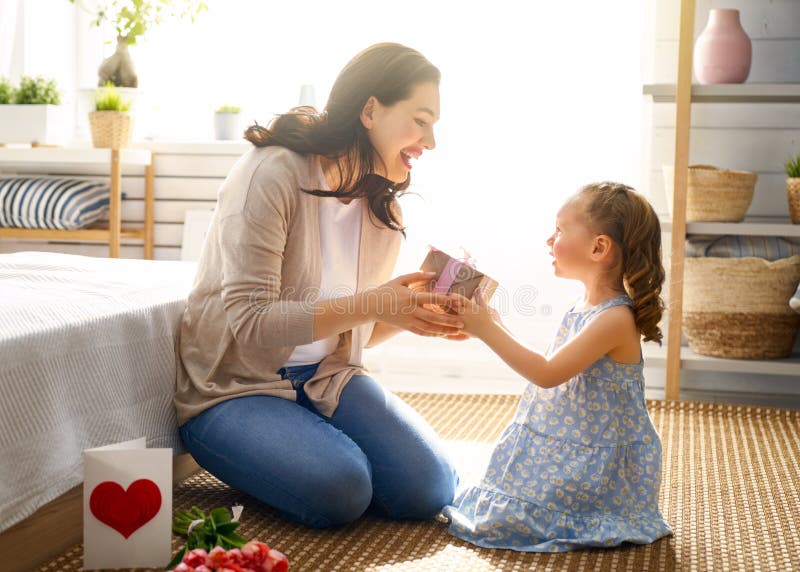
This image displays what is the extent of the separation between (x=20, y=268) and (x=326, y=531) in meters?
0.83

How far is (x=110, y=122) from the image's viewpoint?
3.12m

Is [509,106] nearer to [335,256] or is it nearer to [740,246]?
[740,246]

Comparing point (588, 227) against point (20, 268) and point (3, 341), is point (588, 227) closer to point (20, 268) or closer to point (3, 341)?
point (3, 341)

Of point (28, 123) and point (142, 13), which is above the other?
point (142, 13)

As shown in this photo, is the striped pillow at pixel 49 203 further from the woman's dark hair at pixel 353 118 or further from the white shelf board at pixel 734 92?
the white shelf board at pixel 734 92

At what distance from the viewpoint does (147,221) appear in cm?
339

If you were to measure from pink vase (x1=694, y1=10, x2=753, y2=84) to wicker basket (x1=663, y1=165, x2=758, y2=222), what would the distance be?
287mm

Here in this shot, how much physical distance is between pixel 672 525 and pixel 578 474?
0.26 m

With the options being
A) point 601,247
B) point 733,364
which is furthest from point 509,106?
point 601,247

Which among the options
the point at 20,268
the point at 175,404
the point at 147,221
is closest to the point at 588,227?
the point at 175,404

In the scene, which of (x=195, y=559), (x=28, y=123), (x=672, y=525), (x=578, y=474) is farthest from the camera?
(x=28, y=123)

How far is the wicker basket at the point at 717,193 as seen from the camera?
282 centimetres

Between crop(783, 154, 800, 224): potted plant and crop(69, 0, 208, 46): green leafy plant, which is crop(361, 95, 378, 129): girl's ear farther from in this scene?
crop(69, 0, 208, 46): green leafy plant

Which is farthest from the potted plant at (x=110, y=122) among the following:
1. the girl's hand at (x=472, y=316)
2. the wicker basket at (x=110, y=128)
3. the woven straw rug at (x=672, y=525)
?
the girl's hand at (x=472, y=316)
